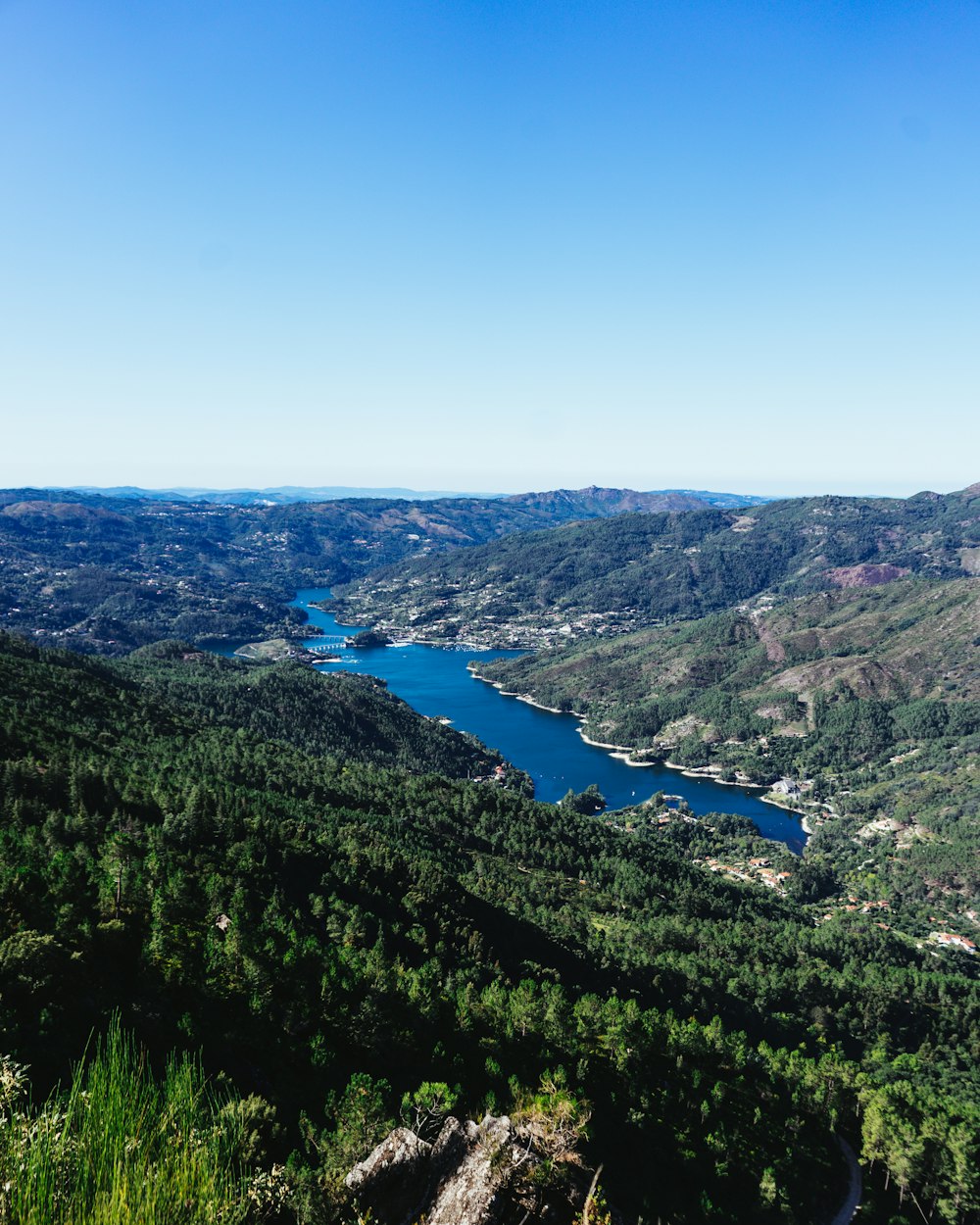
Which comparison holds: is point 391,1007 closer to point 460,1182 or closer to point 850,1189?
point 460,1182

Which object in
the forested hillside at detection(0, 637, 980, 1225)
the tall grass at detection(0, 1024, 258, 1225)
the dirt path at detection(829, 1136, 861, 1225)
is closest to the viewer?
the tall grass at detection(0, 1024, 258, 1225)

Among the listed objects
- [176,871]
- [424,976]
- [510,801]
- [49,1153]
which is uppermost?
[49,1153]

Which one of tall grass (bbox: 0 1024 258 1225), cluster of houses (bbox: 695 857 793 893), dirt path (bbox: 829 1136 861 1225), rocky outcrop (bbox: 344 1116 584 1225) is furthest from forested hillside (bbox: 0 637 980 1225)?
cluster of houses (bbox: 695 857 793 893)

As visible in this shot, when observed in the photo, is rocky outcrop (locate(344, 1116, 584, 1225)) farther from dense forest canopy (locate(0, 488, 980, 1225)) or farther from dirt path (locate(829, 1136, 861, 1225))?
dirt path (locate(829, 1136, 861, 1225))

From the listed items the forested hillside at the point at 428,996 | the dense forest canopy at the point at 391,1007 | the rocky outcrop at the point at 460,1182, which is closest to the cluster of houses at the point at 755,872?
the dense forest canopy at the point at 391,1007

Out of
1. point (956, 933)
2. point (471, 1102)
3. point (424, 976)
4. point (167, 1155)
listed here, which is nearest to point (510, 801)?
point (956, 933)

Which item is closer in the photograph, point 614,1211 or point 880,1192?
point 614,1211

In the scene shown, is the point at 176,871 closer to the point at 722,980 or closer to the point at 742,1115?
the point at 742,1115
